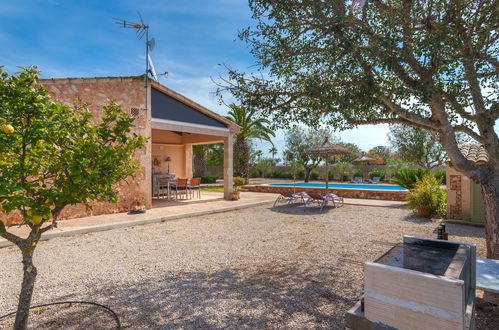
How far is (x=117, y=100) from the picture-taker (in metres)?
8.92

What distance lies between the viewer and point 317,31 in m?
4.48

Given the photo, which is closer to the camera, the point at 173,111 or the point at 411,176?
the point at 173,111

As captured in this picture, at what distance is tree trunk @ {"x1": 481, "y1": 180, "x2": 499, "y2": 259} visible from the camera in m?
3.66

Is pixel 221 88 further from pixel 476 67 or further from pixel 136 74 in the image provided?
pixel 136 74

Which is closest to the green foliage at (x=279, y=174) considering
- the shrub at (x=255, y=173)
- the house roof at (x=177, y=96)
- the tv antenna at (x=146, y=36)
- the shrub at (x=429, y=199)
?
the shrub at (x=255, y=173)

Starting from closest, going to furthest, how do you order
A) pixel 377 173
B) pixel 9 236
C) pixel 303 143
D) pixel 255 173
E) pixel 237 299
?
pixel 9 236 → pixel 237 299 → pixel 377 173 → pixel 303 143 → pixel 255 173

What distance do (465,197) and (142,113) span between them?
10.6 metres

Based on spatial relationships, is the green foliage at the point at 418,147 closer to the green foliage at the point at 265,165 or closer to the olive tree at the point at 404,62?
the green foliage at the point at 265,165

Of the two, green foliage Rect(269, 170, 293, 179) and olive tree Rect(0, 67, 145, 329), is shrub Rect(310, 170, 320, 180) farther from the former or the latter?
olive tree Rect(0, 67, 145, 329)

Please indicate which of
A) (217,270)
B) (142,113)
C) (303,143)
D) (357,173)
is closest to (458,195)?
(217,270)

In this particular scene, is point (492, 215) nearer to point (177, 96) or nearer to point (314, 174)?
point (177, 96)

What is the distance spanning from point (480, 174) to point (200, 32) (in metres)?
7.64

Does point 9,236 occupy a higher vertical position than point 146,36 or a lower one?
lower

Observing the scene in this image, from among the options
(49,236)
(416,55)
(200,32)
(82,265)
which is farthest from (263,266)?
(200,32)
